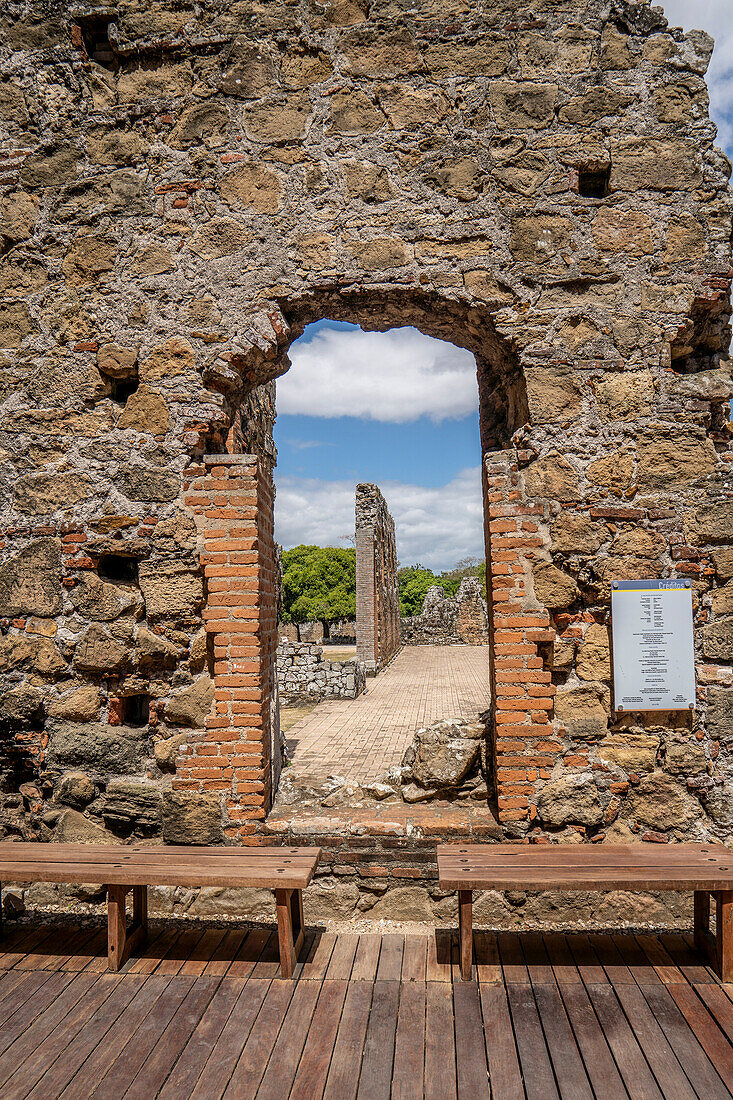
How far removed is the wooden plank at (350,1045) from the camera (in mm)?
2461

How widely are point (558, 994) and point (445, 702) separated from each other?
27.7 ft

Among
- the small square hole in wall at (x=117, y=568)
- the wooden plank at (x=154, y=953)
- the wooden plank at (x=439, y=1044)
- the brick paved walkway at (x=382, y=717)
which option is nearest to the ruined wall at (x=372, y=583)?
the brick paved walkway at (x=382, y=717)

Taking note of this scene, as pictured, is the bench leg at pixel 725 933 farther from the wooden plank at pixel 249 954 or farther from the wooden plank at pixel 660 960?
the wooden plank at pixel 249 954

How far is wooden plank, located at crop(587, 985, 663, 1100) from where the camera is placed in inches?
95.2

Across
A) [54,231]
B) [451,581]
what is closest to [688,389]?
[54,231]

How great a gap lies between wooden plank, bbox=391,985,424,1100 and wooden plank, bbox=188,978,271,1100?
24.6 inches

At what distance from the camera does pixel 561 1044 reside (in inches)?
104

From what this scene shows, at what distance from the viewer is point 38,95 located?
14.0 feet

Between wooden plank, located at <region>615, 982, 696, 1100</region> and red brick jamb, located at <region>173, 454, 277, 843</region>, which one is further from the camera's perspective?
red brick jamb, located at <region>173, 454, 277, 843</region>

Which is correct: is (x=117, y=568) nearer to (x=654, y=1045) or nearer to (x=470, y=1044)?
(x=470, y=1044)

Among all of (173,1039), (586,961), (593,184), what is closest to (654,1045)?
(586,961)

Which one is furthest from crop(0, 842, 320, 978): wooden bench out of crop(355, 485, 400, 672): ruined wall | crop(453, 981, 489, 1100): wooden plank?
crop(355, 485, 400, 672): ruined wall

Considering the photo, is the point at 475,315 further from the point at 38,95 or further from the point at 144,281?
the point at 38,95

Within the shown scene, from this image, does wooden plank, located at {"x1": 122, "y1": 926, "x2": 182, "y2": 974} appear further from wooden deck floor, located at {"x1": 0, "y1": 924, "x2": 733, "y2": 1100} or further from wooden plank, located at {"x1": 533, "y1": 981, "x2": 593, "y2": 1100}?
wooden plank, located at {"x1": 533, "y1": 981, "x2": 593, "y2": 1100}
